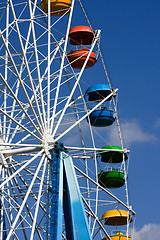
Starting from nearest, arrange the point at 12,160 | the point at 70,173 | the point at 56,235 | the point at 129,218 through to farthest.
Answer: the point at 56,235 → the point at 70,173 → the point at 12,160 → the point at 129,218

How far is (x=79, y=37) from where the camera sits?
3300 cm

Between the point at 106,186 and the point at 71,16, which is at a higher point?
the point at 71,16

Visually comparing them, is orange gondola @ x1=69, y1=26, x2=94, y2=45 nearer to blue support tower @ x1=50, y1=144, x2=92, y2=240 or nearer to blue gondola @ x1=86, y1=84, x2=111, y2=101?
blue gondola @ x1=86, y1=84, x2=111, y2=101

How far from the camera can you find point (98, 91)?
32.4 metres

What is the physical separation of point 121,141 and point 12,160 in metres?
5.34

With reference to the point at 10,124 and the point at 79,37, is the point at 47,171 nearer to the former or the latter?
the point at 10,124

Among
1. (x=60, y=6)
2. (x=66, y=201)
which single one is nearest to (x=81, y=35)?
(x=60, y=6)

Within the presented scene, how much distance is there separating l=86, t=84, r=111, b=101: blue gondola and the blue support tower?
6.57m

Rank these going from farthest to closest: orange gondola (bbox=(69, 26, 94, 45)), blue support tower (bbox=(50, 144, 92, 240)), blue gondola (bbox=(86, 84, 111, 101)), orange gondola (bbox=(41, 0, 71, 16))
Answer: orange gondola (bbox=(69, 26, 94, 45)) < blue gondola (bbox=(86, 84, 111, 101)) < orange gondola (bbox=(41, 0, 71, 16)) < blue support tower (bbox=(50, 144, 92, 240))

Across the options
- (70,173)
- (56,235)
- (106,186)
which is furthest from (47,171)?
(106,186)

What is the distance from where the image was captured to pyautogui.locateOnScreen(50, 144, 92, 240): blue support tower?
24.6 m

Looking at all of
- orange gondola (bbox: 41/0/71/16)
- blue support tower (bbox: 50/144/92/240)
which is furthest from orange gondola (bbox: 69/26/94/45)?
blue support tower (bbox: 50/144/92/240)

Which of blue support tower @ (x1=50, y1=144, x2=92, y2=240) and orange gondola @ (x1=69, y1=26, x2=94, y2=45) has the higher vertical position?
orange gondola @ (x1=69, y1=26, x2=94, y2=45)

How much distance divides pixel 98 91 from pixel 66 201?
789 centimetres
